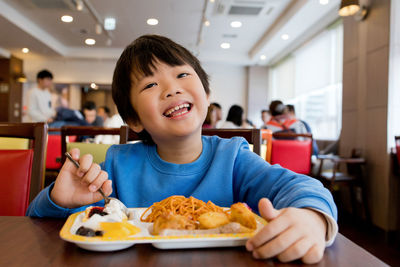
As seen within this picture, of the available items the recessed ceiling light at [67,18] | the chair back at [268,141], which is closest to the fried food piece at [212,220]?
the chair back at [268,141]

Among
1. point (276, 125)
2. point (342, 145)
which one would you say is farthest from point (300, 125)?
point (342, 145)

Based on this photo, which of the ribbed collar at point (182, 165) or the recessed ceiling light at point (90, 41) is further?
the recessed ceiling light at point (90, 41)

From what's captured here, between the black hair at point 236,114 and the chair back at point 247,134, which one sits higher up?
the black hair at point 236,114

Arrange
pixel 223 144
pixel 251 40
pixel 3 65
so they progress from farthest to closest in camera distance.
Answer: pixel 3 65, pixel 251 40, pixel 223 144

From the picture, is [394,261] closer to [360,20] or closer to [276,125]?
[276,125]

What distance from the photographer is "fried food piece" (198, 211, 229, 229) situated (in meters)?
0.52

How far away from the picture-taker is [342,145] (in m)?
4.62

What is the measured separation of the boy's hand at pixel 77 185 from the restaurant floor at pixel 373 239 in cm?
262

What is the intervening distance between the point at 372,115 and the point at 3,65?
30.3ft

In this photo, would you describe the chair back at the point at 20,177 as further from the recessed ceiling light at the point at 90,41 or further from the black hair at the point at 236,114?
the recessed ceiling light at the point at 90,41

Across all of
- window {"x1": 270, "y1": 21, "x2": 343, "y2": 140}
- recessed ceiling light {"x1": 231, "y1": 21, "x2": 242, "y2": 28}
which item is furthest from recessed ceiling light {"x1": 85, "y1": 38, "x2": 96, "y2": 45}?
window {"x1": 270, "y1": 21, "x2": 343, "y2": 140}

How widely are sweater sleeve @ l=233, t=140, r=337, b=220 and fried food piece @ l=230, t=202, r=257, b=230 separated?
0.08 m

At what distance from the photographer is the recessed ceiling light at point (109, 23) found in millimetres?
6789

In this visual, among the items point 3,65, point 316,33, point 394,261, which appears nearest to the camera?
point 394,261
